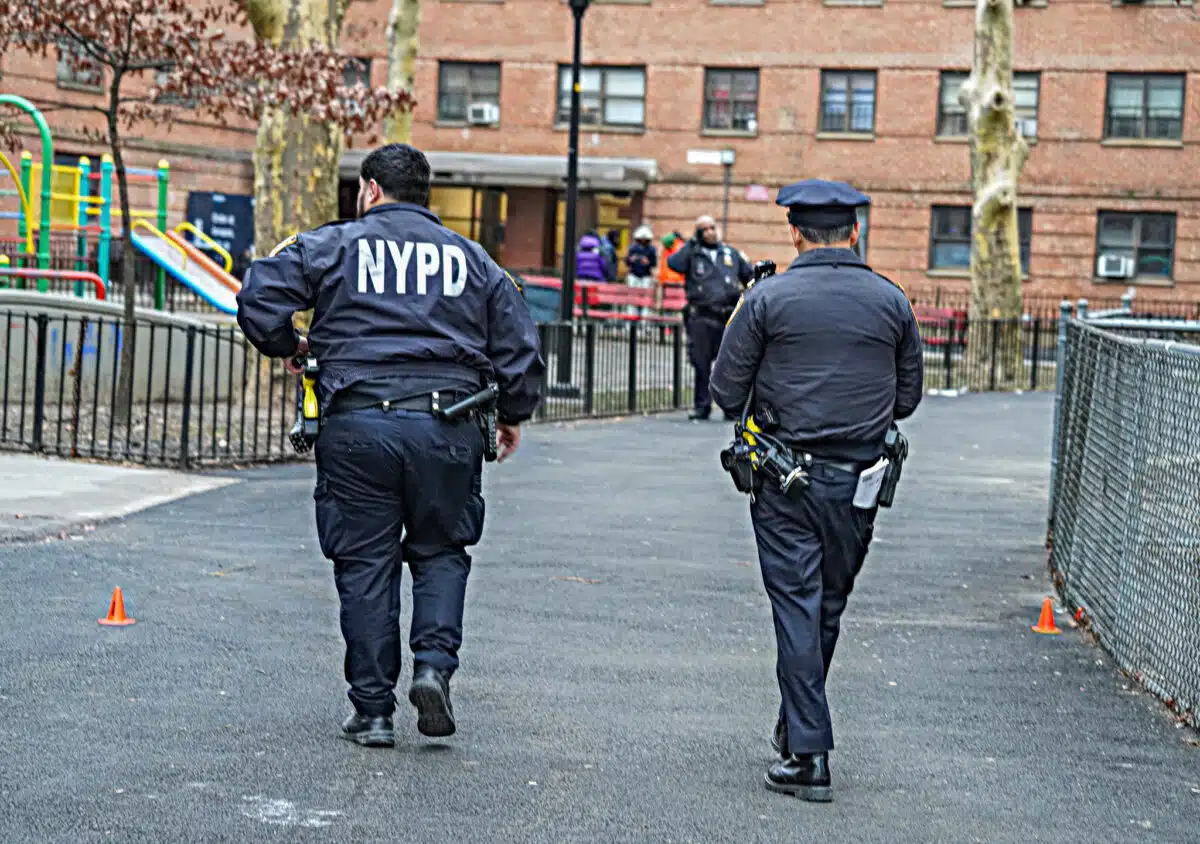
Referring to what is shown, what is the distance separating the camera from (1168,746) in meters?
6.39

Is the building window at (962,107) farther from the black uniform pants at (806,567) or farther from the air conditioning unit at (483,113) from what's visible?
the black uniform pants at (806,567)

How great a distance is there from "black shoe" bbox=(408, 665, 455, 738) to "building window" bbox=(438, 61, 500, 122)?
39.9 meters

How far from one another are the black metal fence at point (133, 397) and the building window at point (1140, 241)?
27.6m

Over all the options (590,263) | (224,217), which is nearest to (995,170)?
(590,263)

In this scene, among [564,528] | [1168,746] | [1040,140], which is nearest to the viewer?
[1168,746]

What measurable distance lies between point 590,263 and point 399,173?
101 feet

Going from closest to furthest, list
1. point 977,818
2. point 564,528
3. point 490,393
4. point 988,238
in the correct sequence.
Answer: point 977,818, point 490,393, point 564,528, point 988,238

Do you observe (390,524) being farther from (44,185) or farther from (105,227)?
(105,227)

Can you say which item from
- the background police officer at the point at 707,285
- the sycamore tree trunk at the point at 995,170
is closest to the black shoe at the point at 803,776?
→ the background police officer at the point at 707,285

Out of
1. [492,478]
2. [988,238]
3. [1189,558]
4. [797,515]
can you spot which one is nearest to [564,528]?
[492,478]

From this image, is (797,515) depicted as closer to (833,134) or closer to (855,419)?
(855,419)

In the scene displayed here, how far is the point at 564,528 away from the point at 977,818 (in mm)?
6014

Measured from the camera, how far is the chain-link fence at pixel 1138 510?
22.8ft

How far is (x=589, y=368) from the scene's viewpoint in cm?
1922
